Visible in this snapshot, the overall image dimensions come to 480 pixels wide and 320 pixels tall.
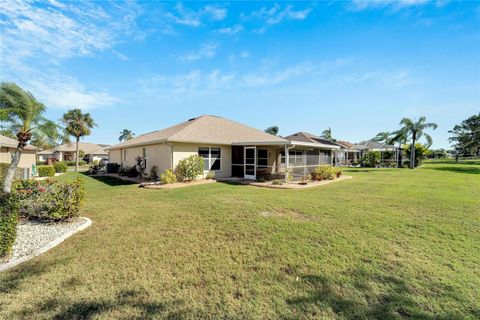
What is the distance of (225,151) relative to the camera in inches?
658

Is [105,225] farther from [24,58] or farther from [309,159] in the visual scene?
[309,159]

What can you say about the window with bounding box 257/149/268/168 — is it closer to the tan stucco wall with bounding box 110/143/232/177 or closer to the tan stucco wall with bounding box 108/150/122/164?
the tan stucco wall with bounding box 110/143/232/177

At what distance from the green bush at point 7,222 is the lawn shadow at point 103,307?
2148 millimetres

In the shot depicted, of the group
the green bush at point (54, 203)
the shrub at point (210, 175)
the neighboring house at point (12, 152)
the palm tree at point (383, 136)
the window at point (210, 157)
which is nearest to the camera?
the green bush at point (54, 203)

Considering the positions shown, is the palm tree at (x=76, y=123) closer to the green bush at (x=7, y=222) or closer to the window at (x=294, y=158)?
the window at (x=294, y=158)

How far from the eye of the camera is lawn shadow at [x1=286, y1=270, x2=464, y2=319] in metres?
2.95

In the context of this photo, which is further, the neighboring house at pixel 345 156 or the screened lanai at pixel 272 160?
the neighboring house at pixel 345 156

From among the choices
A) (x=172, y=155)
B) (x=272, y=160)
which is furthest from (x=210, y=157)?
(x=272, y=160)

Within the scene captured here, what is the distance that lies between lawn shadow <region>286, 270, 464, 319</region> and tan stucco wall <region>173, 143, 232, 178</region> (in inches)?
477

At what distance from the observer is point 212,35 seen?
12398mm

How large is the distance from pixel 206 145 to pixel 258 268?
12289 mm

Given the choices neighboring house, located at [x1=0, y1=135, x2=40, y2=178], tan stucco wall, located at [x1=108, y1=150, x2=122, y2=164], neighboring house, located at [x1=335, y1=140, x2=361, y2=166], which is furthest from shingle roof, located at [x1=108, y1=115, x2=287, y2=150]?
neighboring house, located at [x1=335, y1=140, x2=361, y2=166]

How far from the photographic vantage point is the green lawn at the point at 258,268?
119 inches

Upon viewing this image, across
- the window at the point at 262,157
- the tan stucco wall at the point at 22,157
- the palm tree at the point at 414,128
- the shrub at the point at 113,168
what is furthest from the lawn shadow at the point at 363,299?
the palm tree at the point at 414,128
